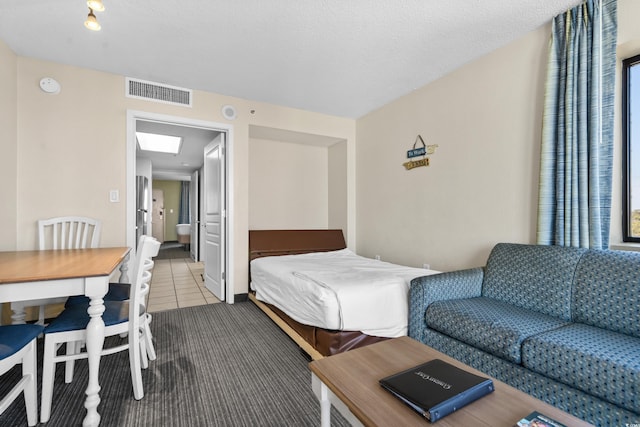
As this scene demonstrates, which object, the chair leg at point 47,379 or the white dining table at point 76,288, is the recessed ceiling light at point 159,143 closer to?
the white dining table at point 76,288

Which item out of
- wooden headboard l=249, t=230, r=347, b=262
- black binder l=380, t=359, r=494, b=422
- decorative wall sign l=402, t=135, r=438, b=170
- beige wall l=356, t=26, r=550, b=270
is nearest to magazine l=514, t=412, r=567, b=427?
black binder l=380, t=359, r=494, b=422

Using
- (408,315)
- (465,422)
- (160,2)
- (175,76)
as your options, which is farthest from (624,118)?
(175,76)

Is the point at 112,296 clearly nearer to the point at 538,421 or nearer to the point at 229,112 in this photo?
the point at 229,112

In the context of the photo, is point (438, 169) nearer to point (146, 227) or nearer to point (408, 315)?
point (408, 315)

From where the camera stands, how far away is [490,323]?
1.64 meters

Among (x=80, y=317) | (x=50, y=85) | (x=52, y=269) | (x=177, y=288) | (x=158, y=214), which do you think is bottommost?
(x=177, y=288)

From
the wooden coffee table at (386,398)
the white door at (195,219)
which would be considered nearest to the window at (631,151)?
the wooden coffee table at (386,398)

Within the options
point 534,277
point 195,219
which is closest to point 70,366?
point 534,277

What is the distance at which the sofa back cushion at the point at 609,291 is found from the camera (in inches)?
59.9

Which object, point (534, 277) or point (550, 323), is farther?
point (534, 277)

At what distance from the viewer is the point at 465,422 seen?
85cm

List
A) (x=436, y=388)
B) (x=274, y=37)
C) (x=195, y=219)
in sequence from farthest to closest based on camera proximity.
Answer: (x=195, y=219)
(x=274, y=37)
(x=436, y=388)

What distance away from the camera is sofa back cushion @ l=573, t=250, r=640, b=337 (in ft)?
4.99

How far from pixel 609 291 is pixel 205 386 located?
96.3 inches
